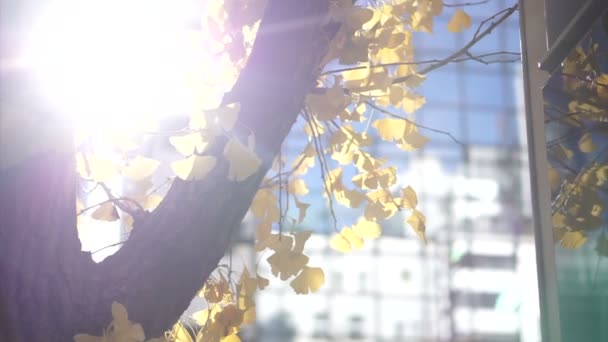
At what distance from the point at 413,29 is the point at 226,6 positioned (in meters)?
0.28

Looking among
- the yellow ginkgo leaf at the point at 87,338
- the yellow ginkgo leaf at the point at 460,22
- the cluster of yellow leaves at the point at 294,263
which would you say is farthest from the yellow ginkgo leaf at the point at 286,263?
the yellow ginkgo leaf at the point at 460,22

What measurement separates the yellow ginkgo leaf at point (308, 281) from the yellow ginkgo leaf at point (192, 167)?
188 mm

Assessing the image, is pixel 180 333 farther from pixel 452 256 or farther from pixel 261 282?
pixel 452 256

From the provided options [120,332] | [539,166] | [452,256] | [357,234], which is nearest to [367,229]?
[357,234]

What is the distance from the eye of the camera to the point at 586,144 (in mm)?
607

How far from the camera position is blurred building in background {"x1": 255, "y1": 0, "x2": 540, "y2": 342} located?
9961 millimetres

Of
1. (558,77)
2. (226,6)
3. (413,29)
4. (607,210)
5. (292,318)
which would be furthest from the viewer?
(292,318)

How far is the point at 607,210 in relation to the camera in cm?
55

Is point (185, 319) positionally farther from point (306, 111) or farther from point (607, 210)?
point (607, 210)

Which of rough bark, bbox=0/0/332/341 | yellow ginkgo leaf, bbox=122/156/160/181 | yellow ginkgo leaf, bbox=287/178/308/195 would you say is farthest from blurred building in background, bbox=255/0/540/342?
rough bark, bbox=0/0/332/341

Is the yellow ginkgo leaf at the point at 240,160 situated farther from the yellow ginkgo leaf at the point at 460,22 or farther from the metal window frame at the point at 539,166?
the yellow ginkgo leaf at the point at 460,22

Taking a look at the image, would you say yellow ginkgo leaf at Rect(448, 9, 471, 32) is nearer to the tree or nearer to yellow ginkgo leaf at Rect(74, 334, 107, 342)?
the tree

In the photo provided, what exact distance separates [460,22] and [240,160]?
431mm

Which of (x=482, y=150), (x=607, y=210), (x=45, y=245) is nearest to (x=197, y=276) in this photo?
(x=45, y=245)
